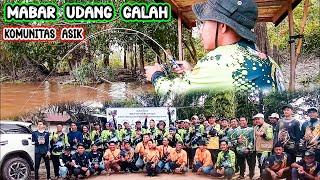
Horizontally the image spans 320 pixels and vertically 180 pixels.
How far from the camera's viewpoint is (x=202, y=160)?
184 inches

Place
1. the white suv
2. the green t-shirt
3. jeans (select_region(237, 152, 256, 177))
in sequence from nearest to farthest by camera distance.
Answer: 1. the green t-shirt
2. the white suv
3. jeans (select_region(237, 152, 256, 177))

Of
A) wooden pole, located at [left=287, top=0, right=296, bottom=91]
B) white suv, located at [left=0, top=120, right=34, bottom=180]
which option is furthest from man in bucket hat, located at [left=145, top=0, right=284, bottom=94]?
white suv, located at [left=0, top=120, right=34, bottom=180]

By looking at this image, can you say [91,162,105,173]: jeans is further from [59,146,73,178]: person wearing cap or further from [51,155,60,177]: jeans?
[51,155,60,177]: jeans

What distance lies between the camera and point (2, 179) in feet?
15.0

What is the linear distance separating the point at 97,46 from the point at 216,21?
1.01 m

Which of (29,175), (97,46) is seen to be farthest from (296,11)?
(29,175)

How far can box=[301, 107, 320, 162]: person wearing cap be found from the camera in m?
4.64

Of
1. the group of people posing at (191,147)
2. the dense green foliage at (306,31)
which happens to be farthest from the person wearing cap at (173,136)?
the dense green foliage at (306,31)

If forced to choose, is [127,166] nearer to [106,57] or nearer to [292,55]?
[106,57]

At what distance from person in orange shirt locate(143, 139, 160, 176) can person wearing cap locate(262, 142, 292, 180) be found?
3.00ft

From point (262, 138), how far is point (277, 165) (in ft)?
0.88

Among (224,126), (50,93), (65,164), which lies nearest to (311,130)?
(224,126)

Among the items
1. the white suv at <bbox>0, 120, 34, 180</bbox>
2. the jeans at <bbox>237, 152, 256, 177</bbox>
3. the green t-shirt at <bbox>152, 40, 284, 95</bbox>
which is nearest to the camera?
the green t-shirt at <bbox>152, 40, 284, 95</bbox>

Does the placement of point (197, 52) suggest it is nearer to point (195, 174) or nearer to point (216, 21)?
point (216, 21)
